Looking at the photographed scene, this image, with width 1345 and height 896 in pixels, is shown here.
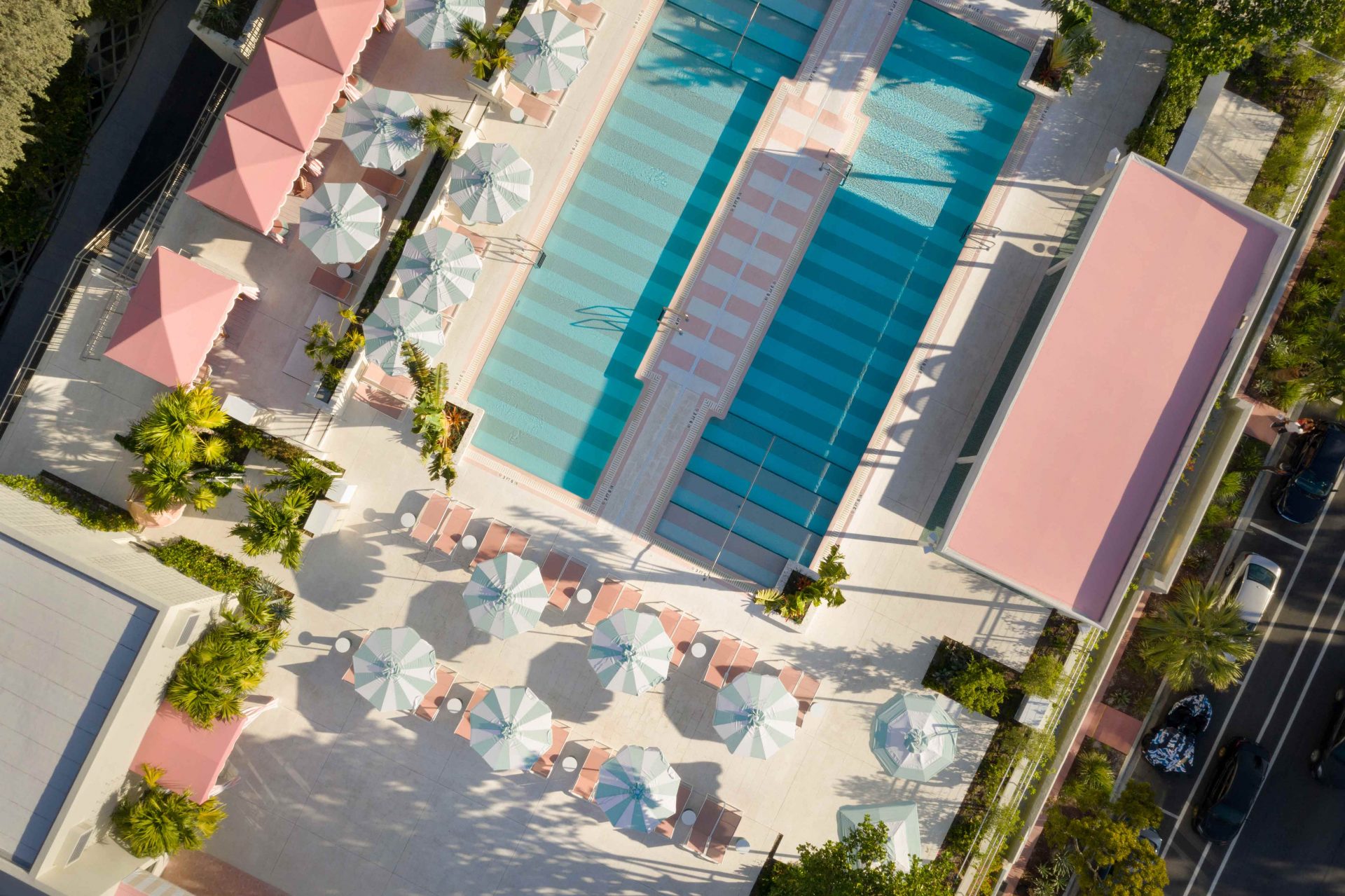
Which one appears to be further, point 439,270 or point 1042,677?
point 1042,677

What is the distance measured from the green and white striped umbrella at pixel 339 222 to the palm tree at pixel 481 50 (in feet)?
13.8

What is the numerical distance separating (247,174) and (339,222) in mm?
2549

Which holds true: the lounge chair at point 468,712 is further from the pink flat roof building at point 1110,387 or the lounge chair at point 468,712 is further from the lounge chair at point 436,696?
the pink flat roof building at point 1110,387

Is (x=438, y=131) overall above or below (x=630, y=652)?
above

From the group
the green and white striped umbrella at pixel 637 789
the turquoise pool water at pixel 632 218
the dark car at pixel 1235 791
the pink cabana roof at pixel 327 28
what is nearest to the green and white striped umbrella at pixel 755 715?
the green and white striped umbrella at pixel 637 789

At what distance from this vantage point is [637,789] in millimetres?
18172

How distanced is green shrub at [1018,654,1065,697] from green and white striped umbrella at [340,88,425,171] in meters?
20.6

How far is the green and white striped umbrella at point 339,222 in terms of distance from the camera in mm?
18391

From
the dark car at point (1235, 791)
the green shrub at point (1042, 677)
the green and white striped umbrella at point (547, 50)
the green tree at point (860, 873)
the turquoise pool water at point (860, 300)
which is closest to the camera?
the green tree at point (860, 873)

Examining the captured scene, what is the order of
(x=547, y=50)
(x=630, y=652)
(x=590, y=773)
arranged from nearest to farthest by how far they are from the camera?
(x=630, y=652) < (x=547, y=50) < (x=590, y=773)

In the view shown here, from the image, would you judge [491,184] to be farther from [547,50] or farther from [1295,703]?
[1295,703]

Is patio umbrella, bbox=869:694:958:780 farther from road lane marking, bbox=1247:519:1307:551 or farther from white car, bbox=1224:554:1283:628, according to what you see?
road lane marking, bbox=1247:519:1307:551

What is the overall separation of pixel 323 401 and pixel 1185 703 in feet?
79.6

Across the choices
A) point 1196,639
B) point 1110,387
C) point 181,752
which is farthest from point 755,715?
point 181,752
